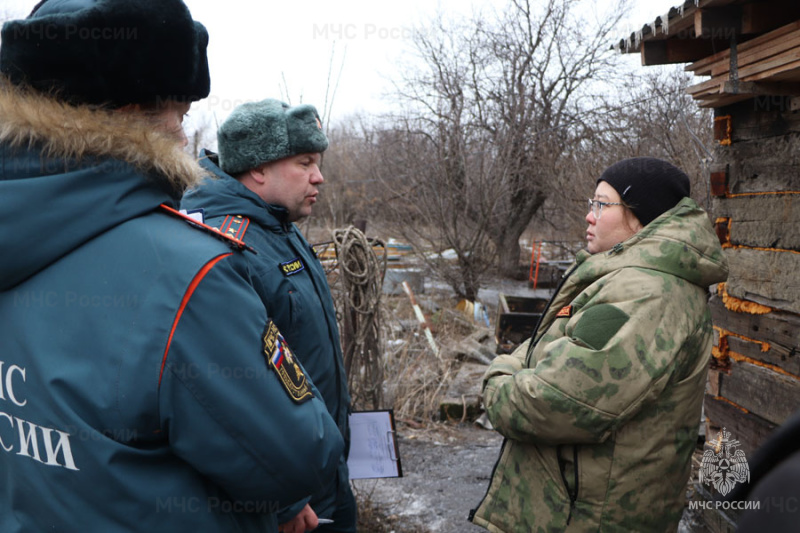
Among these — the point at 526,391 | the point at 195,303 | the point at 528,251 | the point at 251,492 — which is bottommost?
the point at 528,251

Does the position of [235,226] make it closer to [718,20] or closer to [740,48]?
[718,20]

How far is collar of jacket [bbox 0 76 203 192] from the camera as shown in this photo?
3.67 ft

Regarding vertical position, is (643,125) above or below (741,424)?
above

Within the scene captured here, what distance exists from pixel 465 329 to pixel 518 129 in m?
6.14

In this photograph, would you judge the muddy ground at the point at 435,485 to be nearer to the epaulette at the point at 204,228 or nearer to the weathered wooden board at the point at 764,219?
the weathered wooden board at the point at 764,219

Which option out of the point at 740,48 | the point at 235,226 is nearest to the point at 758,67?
the point at 740,48

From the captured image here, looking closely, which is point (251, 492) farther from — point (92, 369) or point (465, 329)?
point (465, 329)

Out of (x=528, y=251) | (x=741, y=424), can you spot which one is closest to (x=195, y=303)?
(x=741, y=424)

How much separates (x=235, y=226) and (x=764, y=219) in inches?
111

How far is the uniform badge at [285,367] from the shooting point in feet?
4.13

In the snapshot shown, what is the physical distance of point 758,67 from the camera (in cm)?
279

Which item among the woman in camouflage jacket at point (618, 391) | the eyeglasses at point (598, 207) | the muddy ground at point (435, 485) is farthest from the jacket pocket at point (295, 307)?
the muddy ground at point (435, 485)

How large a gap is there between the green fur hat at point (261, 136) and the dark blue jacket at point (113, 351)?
1352 mm

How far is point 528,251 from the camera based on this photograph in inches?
794
